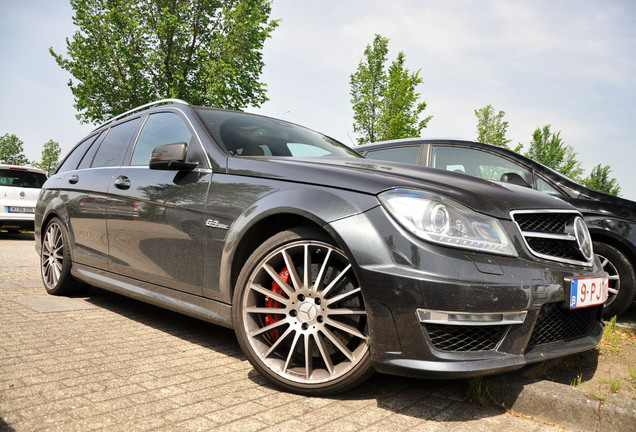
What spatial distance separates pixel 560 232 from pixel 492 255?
2.20 ft

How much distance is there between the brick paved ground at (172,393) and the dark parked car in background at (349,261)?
219 millimetres

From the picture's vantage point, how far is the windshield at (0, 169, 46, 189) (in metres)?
12.2

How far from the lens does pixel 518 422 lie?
2340mm

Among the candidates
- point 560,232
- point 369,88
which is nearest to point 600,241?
point 560,232

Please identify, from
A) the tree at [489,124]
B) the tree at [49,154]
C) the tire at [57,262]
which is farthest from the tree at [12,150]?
the tire at [57,262]

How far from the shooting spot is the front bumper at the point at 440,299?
7.02 ft

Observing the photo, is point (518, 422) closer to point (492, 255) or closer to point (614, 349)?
point (492, 255)

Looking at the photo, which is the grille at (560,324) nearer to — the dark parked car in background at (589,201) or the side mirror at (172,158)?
the dark parked car in background at (589,201)

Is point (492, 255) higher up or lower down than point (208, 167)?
lower down

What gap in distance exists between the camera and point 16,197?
12258 millimetres

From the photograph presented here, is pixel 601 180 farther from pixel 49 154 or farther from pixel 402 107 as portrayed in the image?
pixel 49 154

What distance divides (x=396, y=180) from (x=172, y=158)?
148 centimetres

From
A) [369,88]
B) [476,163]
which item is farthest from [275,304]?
[369,88]

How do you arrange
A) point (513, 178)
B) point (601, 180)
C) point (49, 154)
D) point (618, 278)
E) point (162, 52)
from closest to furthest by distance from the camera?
point (618, 278) < point (513, 178) < point (162, 52) < point (601, 180) < point (49, 154)
